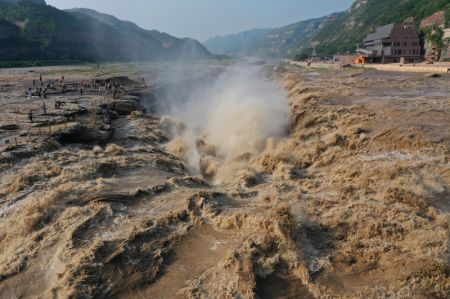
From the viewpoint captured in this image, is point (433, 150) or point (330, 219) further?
point (433, 150)

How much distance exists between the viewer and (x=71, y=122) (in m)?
22.6

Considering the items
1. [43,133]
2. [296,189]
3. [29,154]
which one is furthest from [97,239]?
[43,133]

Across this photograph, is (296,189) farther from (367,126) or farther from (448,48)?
(448,48)

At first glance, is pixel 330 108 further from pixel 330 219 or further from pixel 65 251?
pixel 65 251

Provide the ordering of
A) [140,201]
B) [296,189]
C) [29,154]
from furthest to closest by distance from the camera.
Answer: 1. [29,154]
2. [296,189]
3. [140,201]

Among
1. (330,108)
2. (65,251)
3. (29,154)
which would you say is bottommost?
(65,251)

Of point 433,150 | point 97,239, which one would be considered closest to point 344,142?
point 433,150

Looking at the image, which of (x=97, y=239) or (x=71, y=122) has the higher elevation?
(x=71, y=122)

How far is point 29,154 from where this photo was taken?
17.1m

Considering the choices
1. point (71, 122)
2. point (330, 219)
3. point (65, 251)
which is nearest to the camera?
point (65, 251)

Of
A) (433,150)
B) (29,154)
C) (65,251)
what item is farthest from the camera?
(29,154)

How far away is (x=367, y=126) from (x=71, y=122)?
57.3ft

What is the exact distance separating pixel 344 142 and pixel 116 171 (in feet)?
37.3

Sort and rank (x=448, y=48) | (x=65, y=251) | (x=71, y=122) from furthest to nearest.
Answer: (x=448, y=48)
(x=71, y=122)
(x=65, y=251)
